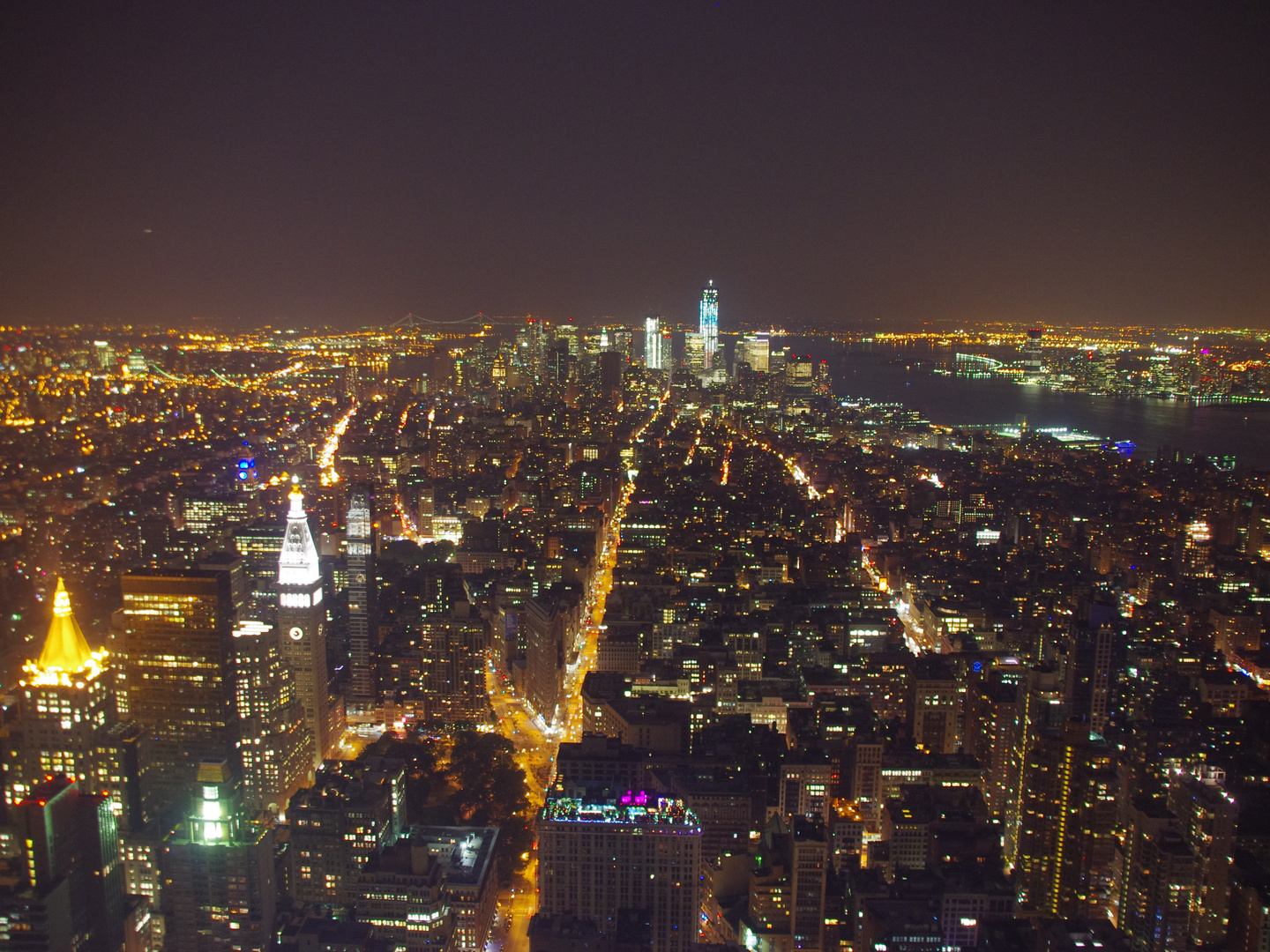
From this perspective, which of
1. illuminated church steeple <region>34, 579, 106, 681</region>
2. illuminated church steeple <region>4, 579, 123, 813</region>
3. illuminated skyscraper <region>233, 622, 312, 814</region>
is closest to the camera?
illuminated church steeple <region>4, 579, 123, 813</region>

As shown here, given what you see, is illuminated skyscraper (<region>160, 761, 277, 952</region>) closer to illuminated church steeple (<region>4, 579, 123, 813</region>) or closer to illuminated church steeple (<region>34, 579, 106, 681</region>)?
illuminated church steeple (<region>4, 579, 123, 813</region>)

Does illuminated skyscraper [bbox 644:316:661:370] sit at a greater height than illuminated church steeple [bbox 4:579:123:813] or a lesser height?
greater

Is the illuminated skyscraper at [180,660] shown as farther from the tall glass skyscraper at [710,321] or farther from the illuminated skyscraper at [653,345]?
the illuminated skyscraper at [653,345]

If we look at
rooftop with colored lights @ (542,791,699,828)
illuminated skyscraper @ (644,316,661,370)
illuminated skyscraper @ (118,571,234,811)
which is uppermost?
illuminated skyscraper @ (644,316,661,370)

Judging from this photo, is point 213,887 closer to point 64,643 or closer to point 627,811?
point 64,643

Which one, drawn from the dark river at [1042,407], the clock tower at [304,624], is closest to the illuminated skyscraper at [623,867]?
the clock tower at [304,624]

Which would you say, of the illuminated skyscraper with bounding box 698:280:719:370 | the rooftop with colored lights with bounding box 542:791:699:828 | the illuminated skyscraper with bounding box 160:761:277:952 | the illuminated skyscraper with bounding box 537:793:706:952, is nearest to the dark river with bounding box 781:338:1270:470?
the illuminated skyscraper with bounding box 698:280:719:370

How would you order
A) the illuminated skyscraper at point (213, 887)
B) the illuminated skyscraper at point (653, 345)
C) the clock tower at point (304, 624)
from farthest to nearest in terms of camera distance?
the illuminated skyscraper at point (653, 345), the clock tower at point (304, 624), the illuminated skyscraper at point (213, 887)
